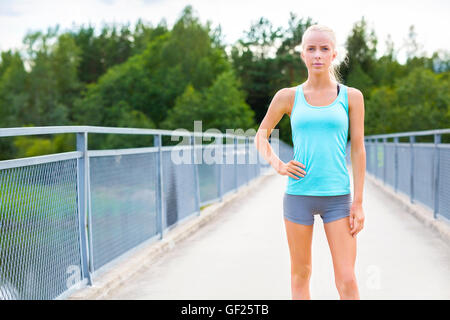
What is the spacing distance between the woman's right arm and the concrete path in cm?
203

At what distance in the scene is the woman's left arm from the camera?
2746 millimetres

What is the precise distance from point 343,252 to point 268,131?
71 cm

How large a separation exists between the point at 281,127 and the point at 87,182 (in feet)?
208

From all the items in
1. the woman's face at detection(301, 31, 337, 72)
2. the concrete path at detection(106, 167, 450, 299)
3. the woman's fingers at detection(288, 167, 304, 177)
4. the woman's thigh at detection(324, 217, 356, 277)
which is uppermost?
the woman's face at detection(301, 31, 337, 72)

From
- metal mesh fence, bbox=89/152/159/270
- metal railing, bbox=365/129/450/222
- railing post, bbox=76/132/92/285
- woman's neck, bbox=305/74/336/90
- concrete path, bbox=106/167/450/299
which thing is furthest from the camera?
metal railing, bbox=365/129/450/222

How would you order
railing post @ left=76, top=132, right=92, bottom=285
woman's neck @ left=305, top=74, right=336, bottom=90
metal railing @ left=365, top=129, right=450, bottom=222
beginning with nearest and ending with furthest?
woman's neck @ left=305, top=74, right=336, bottom=90 → railing post @ left=76, top=132, right=92, bottom=285 → metal railing @ left=365, top=129, right=450, bottom=222

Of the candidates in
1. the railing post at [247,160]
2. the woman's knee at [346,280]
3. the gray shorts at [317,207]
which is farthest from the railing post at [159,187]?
the railing post at [247,160]

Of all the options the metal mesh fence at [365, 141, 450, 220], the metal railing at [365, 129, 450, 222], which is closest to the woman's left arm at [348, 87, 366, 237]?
the metal railing at [365, 129, 450, 222]

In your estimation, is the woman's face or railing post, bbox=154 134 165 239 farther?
railing post, bbox=154 134 165 239

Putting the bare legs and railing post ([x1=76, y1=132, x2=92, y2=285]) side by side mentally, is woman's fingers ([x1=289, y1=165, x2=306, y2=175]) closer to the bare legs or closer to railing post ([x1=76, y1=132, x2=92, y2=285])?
the bare legs

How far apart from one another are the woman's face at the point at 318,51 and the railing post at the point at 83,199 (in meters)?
2.37

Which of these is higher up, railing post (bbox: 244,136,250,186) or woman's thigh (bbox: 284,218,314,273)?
woman's thigh (bbox: 284,218,314,273)

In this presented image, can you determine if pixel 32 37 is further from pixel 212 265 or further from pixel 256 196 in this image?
pixel 212 265

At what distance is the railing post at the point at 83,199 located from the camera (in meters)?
4.65
